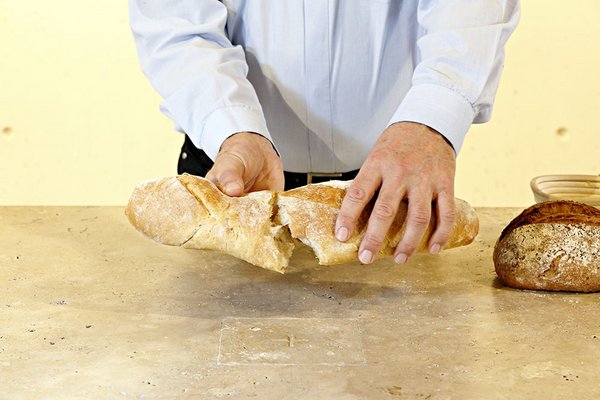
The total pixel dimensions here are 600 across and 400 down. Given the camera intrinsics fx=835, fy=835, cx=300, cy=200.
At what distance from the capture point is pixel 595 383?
108 centimetres

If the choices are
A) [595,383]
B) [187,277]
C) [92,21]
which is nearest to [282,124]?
[187,277]

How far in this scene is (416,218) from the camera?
1.26m

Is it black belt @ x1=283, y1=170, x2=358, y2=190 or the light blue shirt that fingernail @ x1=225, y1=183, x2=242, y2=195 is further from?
black belt @ x1=283, y1=170, x2=358, y2=190

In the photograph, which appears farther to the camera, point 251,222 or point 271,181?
point 271,181

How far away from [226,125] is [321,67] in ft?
0.91

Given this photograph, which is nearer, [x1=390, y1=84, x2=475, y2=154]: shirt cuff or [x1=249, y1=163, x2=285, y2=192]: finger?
[x1=390, y1=84, x2=475, y2=154]: shirt cuff

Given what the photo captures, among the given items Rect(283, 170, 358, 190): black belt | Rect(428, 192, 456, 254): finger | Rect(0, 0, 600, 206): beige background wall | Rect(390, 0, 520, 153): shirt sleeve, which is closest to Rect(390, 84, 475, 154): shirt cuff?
Rect(390, 0, 520, 153): shirt sleeve

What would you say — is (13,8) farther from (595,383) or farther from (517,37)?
(595,383)

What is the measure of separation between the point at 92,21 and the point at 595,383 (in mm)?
2541

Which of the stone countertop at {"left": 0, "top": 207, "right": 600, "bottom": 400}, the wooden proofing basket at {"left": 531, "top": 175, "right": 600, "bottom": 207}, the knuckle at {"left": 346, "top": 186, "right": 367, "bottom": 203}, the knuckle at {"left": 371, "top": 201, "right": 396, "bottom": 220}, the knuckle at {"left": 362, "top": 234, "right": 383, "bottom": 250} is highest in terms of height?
the knuckle at {"left": 346, "top": 186, "right": 367, "bottom": 203}

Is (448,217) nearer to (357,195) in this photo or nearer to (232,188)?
(357,195)

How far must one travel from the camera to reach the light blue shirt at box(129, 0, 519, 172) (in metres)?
1.43

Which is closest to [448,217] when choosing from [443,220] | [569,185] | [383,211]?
[443,220]

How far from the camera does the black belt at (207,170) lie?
1.80 metres
